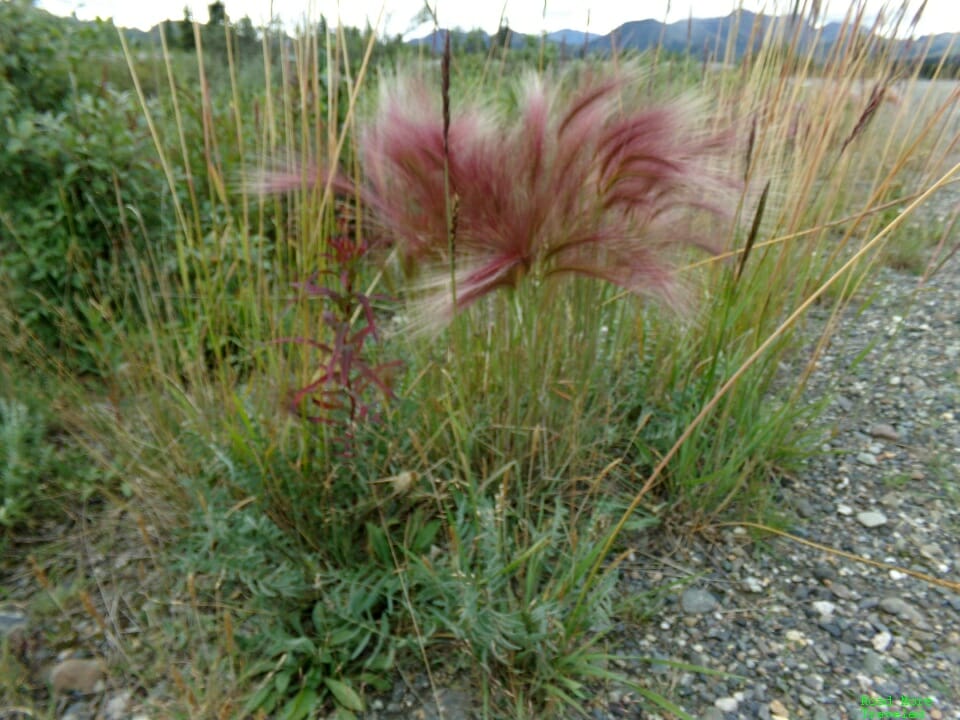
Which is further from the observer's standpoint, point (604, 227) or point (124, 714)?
point (604, 227)

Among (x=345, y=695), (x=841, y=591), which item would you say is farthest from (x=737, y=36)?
(x=345, y=695)

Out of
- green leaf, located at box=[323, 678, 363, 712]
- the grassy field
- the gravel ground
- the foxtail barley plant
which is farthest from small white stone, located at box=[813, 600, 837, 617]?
green leaf, located at box=[323, 678, 363, 712]

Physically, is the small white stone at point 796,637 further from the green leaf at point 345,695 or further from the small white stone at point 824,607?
the green leaf at point 345,695

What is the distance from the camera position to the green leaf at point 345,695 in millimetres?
1192

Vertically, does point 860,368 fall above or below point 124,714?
above

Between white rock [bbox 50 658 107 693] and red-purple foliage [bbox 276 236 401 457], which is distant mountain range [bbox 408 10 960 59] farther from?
white rock [bbox 50 658 107 693]

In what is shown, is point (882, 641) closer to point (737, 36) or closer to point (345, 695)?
point (345, 695)

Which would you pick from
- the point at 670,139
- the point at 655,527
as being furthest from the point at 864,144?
the point at 655,527

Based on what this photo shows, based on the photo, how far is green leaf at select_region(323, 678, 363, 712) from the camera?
1192 millimetres

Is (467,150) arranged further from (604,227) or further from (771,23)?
(771,23)

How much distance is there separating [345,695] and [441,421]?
631 mm

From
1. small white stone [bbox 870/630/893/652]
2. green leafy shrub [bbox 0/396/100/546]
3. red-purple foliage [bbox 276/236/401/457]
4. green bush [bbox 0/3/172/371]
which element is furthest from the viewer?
green bush [bbox 0/3/172/371]

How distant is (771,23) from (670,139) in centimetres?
88

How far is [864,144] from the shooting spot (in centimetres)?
225
